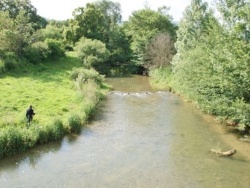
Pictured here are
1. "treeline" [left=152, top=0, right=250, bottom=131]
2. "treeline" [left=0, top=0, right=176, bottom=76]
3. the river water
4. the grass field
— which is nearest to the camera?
the river water

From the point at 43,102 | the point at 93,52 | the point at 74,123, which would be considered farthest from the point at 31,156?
the point at 93,52

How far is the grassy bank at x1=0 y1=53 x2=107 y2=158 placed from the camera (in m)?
24.7

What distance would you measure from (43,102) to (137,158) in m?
14.2

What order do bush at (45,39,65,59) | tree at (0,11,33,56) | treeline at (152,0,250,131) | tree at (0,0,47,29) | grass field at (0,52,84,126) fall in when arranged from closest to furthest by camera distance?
treeline at (152,0,250,131)
grass field at (0,52,84,126)
tree at (0,11,33,56)
bush at (45,39,65,59)
tree at (0,0,47,29)

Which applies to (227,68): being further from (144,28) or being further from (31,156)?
(144,28)

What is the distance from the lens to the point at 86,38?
236ft

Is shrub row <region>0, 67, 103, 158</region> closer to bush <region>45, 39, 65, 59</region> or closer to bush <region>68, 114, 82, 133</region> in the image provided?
bush <region>68, 114, 82, 133</region>

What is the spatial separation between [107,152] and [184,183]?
7087 millimetres

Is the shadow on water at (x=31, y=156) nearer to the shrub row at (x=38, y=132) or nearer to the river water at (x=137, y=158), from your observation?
the river water at (x=137, y=158)

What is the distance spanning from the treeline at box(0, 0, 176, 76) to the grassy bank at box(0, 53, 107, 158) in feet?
14.2

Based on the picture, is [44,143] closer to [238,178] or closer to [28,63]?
[238,178]

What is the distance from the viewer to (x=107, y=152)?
2572cm

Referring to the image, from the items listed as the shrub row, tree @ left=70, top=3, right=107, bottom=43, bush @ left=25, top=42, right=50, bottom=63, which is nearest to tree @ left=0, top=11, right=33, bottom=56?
bush @ left=25, top=42, right=50, bottom=63

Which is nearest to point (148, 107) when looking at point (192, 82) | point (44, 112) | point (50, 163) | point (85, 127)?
point (192, 82)
